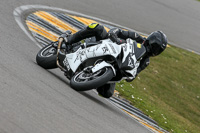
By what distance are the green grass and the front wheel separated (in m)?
2.13

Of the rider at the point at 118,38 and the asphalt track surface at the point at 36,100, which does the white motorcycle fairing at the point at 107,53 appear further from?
the asphalt track surface at the point at 36,100

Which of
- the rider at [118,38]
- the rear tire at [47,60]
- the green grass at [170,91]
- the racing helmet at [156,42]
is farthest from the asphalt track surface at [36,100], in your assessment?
the green grass at [170,91]

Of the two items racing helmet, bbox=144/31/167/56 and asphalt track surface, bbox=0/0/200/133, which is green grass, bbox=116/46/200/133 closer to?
asphalt track surface, bbox=0/0/200/133

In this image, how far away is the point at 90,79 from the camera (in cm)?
680

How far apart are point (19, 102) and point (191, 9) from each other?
48.3 feet

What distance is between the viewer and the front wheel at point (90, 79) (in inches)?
255

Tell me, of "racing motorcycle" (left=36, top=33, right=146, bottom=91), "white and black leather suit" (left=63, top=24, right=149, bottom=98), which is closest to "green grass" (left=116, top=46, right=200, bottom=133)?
"white and black leather suit" (left=63, top=24, right=149, bottom=98)

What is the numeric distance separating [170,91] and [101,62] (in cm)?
440

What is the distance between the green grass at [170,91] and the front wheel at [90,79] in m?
2.13

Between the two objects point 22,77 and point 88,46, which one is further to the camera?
point 88,46

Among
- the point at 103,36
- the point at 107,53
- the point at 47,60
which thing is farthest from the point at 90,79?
the point at 47,60

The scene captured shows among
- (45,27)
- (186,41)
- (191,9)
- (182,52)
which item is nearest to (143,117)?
(45,27)

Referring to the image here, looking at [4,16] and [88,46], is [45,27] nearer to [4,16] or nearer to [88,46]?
[4,16]

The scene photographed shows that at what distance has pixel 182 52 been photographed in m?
13.9
